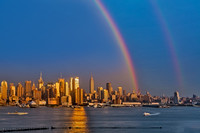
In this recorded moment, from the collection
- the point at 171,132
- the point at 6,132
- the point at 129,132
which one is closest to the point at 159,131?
the point at 171,132

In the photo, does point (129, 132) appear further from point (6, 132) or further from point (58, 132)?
point (6, 132)

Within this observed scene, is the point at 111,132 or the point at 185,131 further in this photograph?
the point at 185,131

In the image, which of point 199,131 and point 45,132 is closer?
point 45,132

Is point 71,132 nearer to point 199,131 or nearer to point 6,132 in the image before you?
point 6,132

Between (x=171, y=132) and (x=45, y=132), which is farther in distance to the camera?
(x=171, y=132)

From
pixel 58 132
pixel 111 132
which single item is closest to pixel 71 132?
pixel 58 132

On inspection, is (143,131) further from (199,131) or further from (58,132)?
(58,132)

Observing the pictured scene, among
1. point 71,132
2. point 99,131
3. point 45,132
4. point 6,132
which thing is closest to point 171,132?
point 99,131
